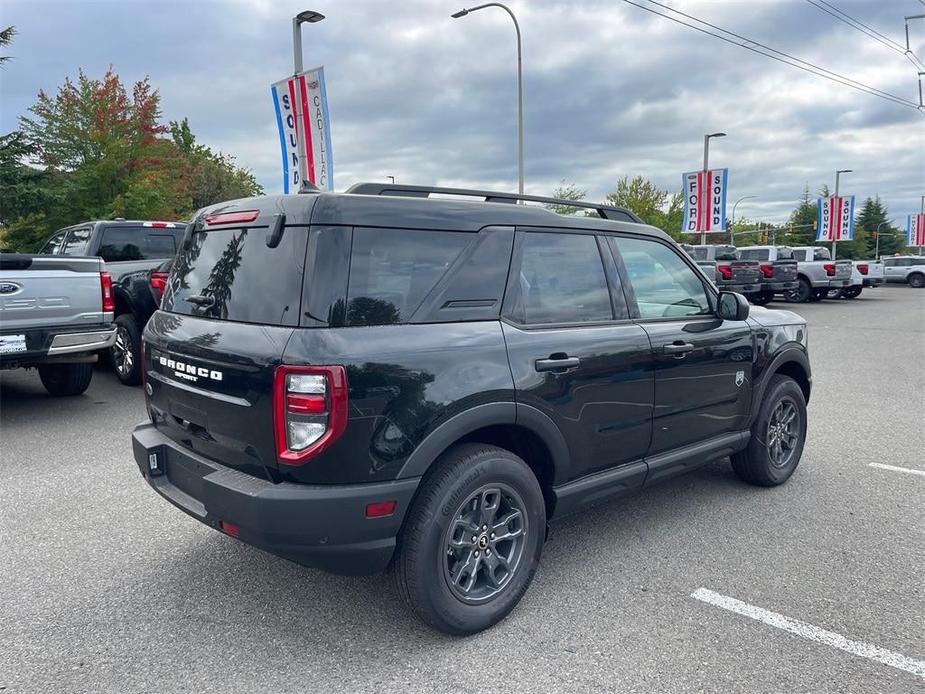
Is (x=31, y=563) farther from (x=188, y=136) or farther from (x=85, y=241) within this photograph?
(x=188, y=136)

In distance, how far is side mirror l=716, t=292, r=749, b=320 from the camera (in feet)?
13.7

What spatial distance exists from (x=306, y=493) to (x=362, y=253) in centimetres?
96

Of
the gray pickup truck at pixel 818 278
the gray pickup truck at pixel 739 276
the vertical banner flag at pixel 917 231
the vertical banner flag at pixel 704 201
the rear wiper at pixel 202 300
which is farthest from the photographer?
the vertical banner flag at pixel 917 231

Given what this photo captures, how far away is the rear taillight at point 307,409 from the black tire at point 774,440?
314 cm

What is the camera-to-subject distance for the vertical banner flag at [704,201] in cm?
2755

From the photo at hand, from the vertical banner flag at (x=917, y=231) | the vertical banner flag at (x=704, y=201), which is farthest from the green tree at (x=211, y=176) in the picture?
the vertical banner flag at (x=917, y=231)

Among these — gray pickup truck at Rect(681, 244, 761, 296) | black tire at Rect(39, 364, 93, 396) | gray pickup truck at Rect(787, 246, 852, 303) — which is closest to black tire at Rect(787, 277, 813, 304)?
gray pickup truck at Rect(787, 246, 852, 303)

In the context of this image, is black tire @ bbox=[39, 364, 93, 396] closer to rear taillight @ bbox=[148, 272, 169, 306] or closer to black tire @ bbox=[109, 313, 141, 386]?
black tire @ bbox=[109, 313, 141, 386]

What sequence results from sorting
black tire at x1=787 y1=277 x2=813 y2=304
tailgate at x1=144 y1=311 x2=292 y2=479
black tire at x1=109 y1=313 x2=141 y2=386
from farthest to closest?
black tire at x1=787 y1=277 x2=813 y2=304
black tire at x1=109 y1=313 x2=141 y2=386
tailgate at x1=144 y1=311 x2=292 y2=479

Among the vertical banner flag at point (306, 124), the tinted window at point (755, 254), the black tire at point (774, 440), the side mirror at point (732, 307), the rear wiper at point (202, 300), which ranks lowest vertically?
the black tire at point (774, 440)

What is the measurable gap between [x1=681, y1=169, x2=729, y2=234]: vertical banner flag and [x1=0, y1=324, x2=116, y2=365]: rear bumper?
81.6 ft

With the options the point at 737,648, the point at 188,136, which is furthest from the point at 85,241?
the point at 188,136

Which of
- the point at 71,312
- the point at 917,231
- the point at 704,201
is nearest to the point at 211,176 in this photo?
the point at 704,201

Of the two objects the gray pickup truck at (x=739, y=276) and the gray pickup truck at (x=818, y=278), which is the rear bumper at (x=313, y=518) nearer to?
the gray pickup truck at (x=739, y=276)
